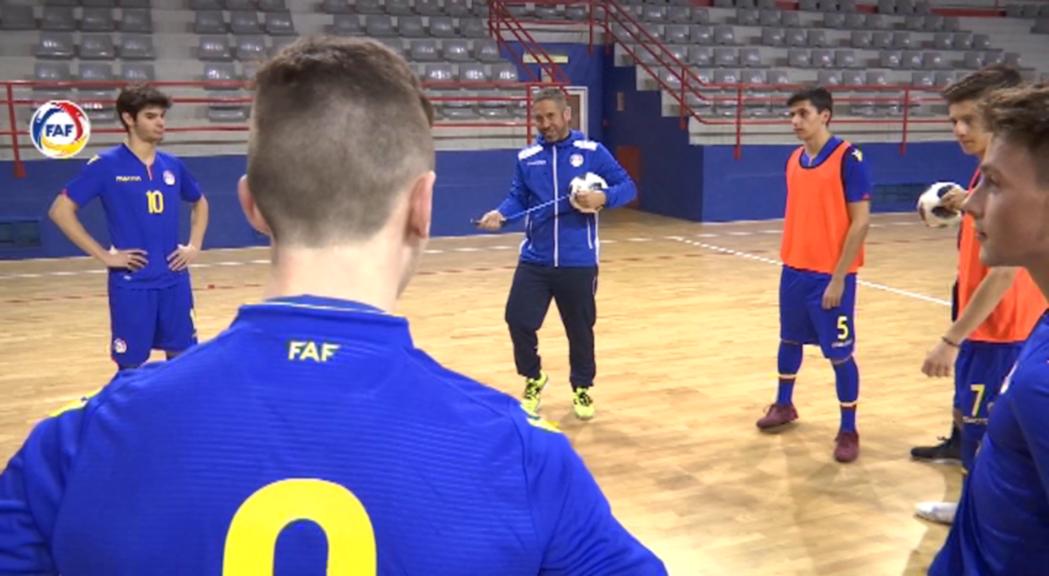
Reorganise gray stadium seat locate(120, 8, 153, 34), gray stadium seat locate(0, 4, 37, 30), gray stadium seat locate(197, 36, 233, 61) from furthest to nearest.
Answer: gray stadium seat locate(120, 8, 153, 34), gray stadium seat locate(197, 36, 233, 61), gray stadium seat locate(0, 4, 37, 30)

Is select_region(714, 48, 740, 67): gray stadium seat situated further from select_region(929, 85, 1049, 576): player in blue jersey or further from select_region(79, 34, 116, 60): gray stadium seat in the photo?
select_region(929, 85, 1049, 576): player in blue jersey

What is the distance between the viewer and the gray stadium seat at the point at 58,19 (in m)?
12.6

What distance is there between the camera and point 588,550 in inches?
37.6

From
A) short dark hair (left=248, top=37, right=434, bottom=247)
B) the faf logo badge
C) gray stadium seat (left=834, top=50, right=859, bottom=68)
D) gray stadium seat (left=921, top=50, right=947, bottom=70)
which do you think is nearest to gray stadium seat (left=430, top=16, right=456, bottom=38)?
the faf logo badge

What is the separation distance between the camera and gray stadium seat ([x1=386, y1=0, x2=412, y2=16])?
14.9 m

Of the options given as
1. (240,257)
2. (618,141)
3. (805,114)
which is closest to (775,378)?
(805,114)

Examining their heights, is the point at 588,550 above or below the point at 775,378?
above

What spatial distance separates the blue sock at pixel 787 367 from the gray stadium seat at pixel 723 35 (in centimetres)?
1255

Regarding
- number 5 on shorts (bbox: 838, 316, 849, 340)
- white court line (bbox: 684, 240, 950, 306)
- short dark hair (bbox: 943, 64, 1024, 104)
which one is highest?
short dark hair (bbox: 943, 64, 1024, 104)

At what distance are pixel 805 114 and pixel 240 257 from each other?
7.81m

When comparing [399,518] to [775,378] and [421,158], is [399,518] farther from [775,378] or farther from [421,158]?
[775,378]

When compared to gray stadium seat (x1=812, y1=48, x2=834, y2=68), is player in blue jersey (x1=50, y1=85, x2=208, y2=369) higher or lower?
lower

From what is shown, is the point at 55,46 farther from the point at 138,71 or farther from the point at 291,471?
the point at 291,471

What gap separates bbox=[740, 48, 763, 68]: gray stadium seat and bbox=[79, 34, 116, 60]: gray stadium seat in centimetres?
989
